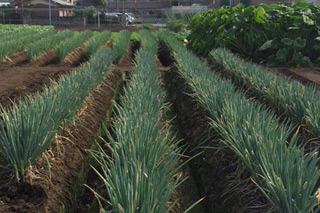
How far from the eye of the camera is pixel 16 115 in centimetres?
325

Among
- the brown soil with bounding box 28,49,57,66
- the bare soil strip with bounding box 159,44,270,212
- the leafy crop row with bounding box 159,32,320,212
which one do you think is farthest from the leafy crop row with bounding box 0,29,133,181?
the brown soil with bounding box 28,49,57,66

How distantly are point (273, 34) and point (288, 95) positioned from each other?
241 inches

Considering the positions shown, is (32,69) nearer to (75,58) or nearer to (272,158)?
(75,58)

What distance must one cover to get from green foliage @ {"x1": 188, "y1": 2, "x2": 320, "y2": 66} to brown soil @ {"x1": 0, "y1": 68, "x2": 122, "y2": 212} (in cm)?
626

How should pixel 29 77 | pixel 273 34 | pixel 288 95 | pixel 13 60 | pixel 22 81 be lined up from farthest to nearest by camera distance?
pixel 13 60 → pixel 273 34 → pixel 29 77 → pixel 22 81 → pixel 288 95

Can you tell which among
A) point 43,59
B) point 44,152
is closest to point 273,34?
point 43,59

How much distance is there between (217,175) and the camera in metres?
3.30

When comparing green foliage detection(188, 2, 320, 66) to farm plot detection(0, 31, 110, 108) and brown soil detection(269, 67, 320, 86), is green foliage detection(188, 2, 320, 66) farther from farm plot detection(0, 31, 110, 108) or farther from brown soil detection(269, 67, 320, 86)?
farm plot detection(0, 31, 110, 108)

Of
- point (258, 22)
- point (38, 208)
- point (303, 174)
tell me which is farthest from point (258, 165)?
point (258, 22)

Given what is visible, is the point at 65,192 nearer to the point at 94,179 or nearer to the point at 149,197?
the point at 94,179

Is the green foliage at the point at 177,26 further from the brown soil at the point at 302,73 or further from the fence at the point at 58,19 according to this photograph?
the brown soil at the point at 302,73

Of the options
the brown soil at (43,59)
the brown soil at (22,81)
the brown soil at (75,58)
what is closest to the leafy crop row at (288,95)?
the brown soil at (22,81)

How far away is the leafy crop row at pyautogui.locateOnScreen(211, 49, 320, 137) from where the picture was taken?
146 inches

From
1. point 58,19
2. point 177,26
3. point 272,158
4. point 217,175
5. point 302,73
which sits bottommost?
point 217,175
